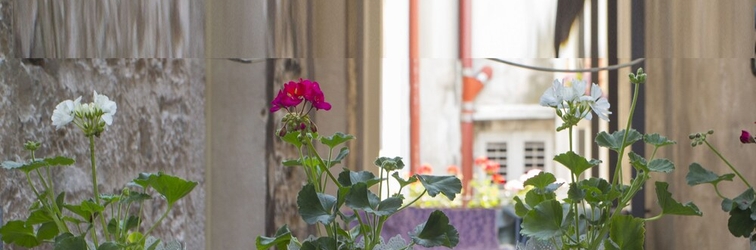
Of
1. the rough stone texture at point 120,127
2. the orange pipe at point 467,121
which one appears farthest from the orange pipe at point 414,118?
the rough stone texture at point 120,127

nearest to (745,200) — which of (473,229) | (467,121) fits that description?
(473,229)

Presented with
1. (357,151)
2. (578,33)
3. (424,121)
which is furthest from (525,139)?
(578,33)

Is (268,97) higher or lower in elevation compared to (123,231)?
higher

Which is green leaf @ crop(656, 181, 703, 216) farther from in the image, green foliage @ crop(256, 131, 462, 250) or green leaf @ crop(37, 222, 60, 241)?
green leaf @ crop(37, 222, 60, 241)

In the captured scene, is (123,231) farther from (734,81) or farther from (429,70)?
(429,70)

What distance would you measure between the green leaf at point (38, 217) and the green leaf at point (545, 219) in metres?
0.39

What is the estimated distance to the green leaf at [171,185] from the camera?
0.75 meters

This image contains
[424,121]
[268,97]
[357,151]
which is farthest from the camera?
[424,121]

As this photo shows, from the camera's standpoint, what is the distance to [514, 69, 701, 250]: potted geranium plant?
2.30 feet

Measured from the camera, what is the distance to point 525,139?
6188 millimetres

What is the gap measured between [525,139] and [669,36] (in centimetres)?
524

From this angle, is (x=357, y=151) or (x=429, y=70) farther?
(x=429, y=70)

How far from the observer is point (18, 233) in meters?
0.77

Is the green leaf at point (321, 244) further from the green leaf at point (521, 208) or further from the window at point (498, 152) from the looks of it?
the window at point (498, 152)
